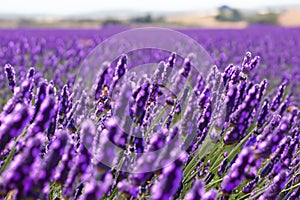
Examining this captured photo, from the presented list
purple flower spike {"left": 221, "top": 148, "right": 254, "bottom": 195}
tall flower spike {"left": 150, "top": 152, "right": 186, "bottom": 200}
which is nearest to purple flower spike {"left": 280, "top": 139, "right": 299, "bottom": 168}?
purple flower spike {"left": 221, "top": 148, "right": 254, "bottom": 195}

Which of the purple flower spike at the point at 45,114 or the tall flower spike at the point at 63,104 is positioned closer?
the purple flower spike at the point at 45,114

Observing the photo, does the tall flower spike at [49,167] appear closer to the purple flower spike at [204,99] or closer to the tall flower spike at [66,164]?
the tall flower spike at [66,164]

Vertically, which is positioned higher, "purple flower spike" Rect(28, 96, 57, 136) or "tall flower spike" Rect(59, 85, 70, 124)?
"tall flower spike" Rect(59, 85, 70, 124)

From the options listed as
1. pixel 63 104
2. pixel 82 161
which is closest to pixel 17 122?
pixel 82 161

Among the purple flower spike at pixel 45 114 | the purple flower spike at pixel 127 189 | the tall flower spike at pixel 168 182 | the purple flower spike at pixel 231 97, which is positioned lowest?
the tall flower spike at pixel 168 182

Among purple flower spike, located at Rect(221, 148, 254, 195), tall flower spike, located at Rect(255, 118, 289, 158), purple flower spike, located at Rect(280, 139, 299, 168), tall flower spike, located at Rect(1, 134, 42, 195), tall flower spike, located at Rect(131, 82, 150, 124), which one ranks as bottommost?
tall flower spike, located at Rect(1, 134, 42, 195)

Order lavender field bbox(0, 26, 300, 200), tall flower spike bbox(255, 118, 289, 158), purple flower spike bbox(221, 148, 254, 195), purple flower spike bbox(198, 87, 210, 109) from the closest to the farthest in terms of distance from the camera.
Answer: lavender field bbox(0, 26, 300, 200), purple flower spike bbox(221, 148, 254, 195), tall flower spike bbox(255, 118, 289, 158), purple flower spike bbox(198, 87, 210, 109)

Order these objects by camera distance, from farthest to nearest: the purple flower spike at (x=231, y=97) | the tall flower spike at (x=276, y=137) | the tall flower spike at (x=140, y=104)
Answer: the purple flower spike at (x=231, y=97) → the tall flower spike at (x=140, y=104) → the tall flower spike at (x=276, y=137)

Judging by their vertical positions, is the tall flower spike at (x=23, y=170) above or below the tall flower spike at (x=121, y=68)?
below

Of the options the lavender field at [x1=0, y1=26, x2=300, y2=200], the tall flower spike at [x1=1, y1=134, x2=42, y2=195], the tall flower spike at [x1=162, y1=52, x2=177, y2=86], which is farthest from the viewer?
the tall flower spike at [x1=162, y1=52, x2=177, y2=86]

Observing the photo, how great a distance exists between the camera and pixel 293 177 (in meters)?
2.10

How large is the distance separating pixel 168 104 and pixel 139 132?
60 cm

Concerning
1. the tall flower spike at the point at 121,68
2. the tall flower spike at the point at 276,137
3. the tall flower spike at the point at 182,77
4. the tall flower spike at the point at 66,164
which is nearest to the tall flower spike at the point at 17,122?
the tall flower spike at the point at 66,164

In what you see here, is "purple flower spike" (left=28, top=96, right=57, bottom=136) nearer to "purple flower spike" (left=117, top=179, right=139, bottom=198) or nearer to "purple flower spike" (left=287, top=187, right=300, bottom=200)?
"purple flower spike" (left=117, top=179, right=139, bottom=198)
